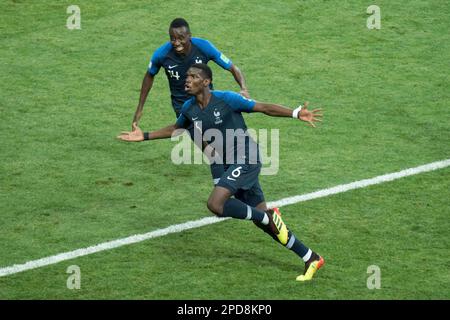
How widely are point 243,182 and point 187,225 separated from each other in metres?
1.70

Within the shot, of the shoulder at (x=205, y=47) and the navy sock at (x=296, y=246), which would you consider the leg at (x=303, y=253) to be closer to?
the navy sock at (x=296, y=246)

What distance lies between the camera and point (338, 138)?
631 inches

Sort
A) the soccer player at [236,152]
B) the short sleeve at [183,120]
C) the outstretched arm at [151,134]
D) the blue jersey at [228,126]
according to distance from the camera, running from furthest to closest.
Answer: the outstretched arm at [151,134] < the short sleeve at [183,120] < the blue jersey at [228,126] < the soccer player at [236,152]

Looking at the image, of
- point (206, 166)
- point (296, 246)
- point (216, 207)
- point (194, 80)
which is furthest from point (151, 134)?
point (206, 166)

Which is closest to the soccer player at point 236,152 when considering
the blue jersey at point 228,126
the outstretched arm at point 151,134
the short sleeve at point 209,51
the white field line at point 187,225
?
the blue jersey at point 228,126

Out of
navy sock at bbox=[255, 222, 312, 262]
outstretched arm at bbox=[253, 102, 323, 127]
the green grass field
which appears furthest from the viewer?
the green grass field

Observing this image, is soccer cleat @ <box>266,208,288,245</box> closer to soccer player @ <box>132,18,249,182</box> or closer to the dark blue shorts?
the dark blue shorts

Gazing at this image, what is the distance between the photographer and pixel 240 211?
11.9m

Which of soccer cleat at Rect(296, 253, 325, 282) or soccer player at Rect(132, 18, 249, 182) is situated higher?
soccer player at Rect(132, 18, 249, 182)

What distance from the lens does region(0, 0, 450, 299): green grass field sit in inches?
479

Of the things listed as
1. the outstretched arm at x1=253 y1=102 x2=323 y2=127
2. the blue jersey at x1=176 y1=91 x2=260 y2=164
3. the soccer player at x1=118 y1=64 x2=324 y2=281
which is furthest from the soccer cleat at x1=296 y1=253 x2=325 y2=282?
the outstretched arm at x1=253 y1=102 x2=323 y2=127

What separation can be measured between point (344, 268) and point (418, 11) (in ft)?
30.1

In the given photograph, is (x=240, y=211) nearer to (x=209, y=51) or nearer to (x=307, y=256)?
(x=307, y=256)

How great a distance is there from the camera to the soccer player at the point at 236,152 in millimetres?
11930
